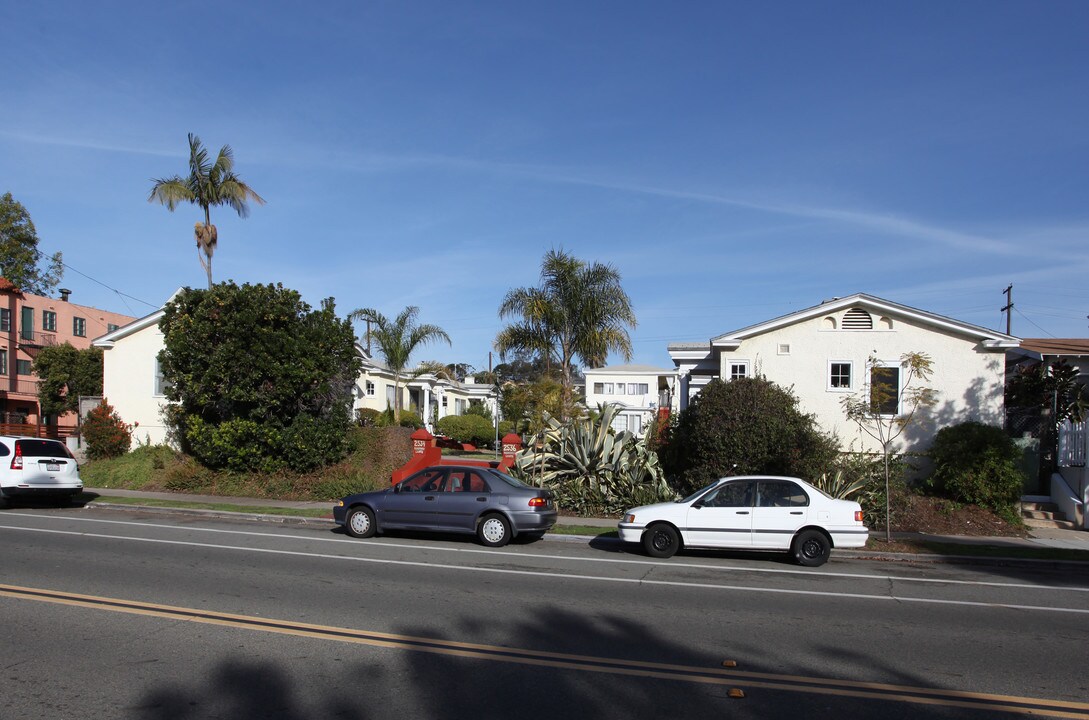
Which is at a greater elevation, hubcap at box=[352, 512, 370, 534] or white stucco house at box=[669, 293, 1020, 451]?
white stucco house at box=[669, 293, 1020, 451]

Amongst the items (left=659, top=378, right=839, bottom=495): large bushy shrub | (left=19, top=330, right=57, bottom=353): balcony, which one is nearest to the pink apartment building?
(left=19, top=330, right=57, bottom=353): balcony

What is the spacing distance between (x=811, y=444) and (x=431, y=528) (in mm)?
8685

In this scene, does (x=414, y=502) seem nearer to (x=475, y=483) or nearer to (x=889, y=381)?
(x=475, y=483)

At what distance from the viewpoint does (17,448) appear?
61.2 ft

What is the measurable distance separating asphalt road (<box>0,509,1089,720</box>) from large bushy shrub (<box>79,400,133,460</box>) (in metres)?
15.0

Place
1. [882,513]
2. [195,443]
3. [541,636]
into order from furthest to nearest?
1. [195,443]
2. [882,513]
3. [541,636]

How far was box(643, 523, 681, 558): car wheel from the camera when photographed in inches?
525

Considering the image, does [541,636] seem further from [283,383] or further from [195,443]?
[195,443]

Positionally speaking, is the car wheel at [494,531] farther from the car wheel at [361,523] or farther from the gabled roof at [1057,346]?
the gabled roof at [1057,346]

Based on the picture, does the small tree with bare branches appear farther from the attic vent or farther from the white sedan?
the white sedan

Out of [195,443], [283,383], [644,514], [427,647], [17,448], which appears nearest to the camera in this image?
[427,647]

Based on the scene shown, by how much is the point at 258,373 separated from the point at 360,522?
786 centimetres

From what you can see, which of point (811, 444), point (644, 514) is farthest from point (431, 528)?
point (811, 444)

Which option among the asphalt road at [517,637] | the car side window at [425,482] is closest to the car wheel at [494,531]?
the car side window at [425,482]
